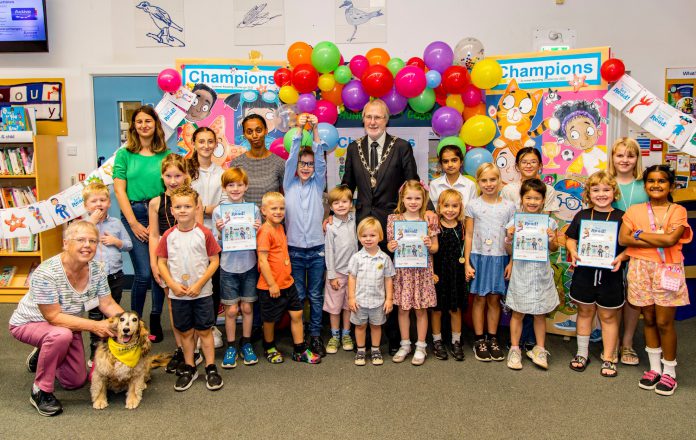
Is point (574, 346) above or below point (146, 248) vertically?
below

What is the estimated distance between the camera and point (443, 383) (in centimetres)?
299

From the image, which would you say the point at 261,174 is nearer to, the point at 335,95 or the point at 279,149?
the point at 279,149

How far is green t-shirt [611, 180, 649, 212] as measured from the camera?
10.3 ft

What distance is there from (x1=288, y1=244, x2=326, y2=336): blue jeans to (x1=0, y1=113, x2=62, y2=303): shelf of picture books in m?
2.84

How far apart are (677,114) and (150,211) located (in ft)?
11.8

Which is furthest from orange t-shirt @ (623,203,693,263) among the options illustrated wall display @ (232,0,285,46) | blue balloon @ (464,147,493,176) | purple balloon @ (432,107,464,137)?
illustrated wall display @ (232,0,285,46)

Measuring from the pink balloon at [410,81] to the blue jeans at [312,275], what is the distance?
4.14ft

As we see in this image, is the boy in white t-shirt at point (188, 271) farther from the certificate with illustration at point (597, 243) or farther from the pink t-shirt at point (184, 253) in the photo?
the certificate with illustration at point (597, 243)

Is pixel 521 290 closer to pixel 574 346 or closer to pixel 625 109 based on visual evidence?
pixel 574 346

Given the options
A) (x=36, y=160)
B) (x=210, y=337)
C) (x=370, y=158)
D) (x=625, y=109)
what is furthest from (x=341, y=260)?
(x=36, y=160)

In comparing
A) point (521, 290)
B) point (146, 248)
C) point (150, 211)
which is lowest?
point (521, 290)

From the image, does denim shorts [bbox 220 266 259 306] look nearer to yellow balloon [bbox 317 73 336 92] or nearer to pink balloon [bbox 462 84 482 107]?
yellow balloon [bbox 317 73 336 92]

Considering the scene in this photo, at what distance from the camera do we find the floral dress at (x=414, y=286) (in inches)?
127

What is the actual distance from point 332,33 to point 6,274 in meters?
3.94
